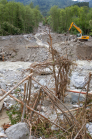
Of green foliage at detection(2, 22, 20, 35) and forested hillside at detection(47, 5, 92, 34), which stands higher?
forested hillside at detection(47, 5, 92, 34)

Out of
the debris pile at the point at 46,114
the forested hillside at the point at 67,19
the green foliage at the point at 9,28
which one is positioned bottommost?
the debris pile at the point at 46,114

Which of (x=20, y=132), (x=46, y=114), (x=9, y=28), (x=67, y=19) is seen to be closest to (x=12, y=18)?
Answer: (x=9, y=28)

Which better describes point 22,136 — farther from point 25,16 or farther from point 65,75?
point 25,16

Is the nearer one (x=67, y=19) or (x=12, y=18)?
(x=12, y=18)

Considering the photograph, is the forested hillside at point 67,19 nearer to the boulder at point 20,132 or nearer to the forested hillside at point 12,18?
the forested hillside at point 12,18

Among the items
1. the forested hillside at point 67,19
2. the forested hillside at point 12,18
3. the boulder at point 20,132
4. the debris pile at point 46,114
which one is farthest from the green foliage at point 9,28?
the boulder at point 20,132

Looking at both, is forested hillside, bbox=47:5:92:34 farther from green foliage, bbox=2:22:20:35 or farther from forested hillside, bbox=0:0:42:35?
green foliage, bbox=2:22:20:35

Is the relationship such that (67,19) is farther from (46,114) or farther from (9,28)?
(46,114)

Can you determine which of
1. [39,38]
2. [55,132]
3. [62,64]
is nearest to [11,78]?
[62,64]

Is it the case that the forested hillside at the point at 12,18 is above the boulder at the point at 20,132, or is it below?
above

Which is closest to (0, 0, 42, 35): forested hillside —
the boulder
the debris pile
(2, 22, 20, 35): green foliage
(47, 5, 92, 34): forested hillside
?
(2, 22, 20, 35): green foliage

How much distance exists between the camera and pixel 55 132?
10.4ft

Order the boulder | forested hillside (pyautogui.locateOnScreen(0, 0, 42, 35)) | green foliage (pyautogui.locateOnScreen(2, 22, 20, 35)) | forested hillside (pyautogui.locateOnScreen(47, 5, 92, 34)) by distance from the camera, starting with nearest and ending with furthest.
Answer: the boulder, green foliage (pyautogui.locateOnScreen(2, 22, 20, 35)), forested hillside (pyautogui.locateOnScreen(0, 0, 42, 35)), forested hillside (pyautogui.locateOnScreen(47, 5, 92, 34))

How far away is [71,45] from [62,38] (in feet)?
25.3
